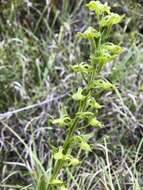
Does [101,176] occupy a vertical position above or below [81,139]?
below

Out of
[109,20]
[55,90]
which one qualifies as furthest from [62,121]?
[55,90]

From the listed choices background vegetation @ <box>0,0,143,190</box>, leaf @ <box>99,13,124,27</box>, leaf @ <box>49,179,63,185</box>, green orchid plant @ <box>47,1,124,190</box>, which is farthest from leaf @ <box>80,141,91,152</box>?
background vegetation @ <box>0,0,143,190</box>

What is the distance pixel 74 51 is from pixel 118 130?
1.56 ft

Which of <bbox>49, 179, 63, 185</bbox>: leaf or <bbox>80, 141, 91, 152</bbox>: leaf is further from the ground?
<bbox>80, 141, 91, 152</bbox>: leaf

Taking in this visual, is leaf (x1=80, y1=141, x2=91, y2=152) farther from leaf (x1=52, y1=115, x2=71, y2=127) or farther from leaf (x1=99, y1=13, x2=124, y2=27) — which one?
leaf (x1=99, y1=13, x2=124, y2=27)

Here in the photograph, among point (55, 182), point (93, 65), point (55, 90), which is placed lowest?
point (55, 90)

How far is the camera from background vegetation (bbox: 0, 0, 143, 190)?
1.77 metres

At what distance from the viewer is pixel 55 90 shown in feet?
6.70

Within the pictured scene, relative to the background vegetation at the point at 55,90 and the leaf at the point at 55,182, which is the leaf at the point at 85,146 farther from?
the background vegetation at the point at 55,90

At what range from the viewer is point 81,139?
1102 millimetres

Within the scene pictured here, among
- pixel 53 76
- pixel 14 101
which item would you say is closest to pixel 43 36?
pixel 53 76

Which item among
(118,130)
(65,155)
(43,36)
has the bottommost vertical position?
(118,130)

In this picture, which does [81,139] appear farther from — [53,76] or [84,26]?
[84,26]

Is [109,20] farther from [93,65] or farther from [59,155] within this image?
[59,155]
